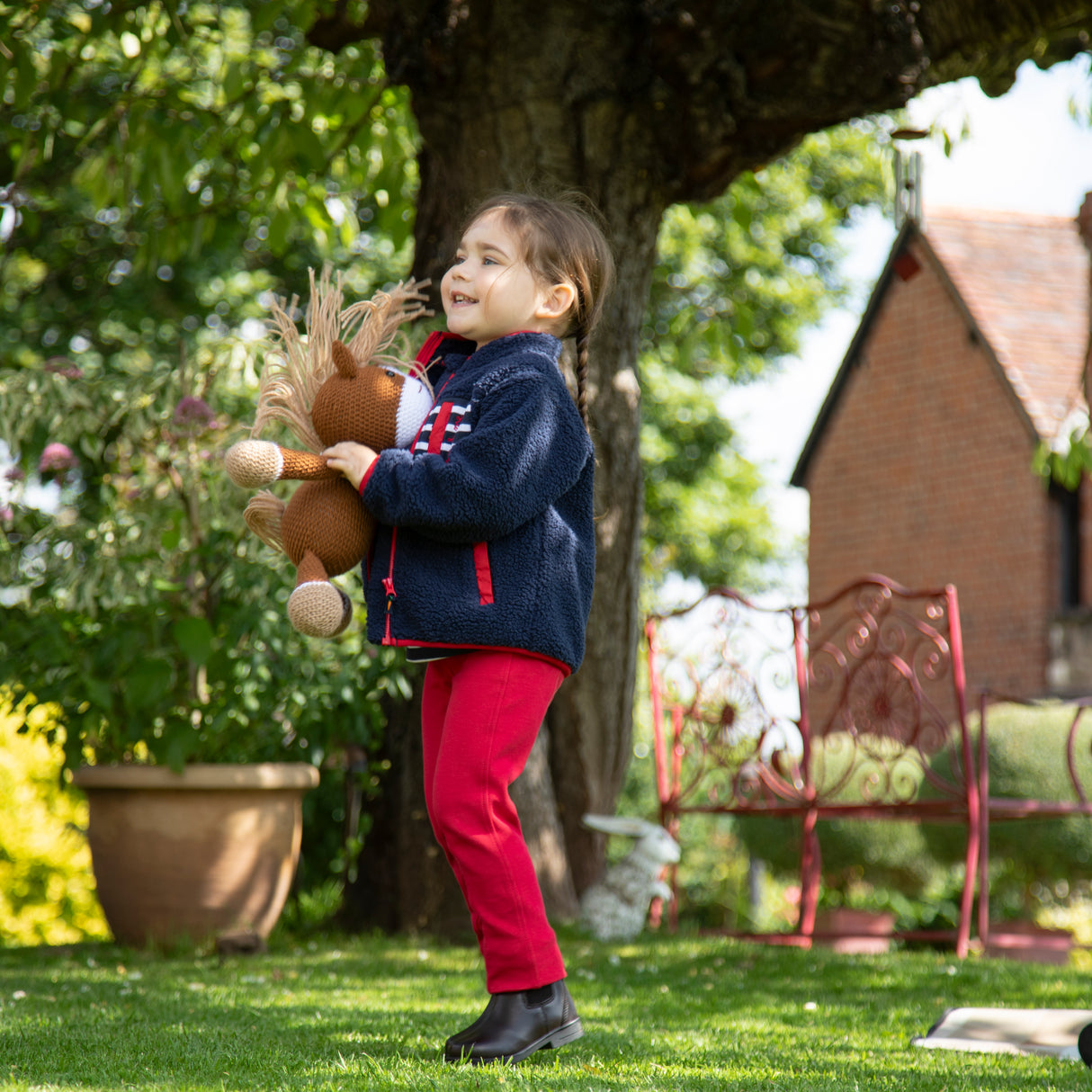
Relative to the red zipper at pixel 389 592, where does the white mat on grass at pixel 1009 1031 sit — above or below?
below

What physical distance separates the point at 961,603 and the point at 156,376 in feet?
43.4

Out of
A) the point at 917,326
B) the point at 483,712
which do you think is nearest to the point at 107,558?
the point at 483,712

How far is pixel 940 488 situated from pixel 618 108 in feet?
42.8

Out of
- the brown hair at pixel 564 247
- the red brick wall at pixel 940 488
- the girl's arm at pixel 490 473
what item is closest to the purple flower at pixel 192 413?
the brown hair at pixel 564 247

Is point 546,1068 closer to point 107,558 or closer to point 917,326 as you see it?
point 107,558

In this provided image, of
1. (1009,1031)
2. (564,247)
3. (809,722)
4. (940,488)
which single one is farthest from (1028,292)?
(564,247)

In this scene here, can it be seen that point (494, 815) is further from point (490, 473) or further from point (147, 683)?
point (147, 683)

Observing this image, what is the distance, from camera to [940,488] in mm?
16938

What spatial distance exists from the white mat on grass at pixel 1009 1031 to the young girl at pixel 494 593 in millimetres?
938

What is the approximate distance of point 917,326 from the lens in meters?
17.6

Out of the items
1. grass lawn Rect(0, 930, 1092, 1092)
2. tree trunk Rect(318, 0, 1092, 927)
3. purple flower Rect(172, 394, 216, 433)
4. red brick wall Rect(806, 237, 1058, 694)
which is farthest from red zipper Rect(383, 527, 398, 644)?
red brick wall Rect(806, 237, 1058, 694)

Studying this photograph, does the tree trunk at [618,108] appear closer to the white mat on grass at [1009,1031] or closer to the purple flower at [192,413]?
the purple flower at [192,413]

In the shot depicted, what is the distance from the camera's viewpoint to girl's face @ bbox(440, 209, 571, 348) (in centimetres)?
255

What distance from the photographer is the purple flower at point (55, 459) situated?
4.51 meters
